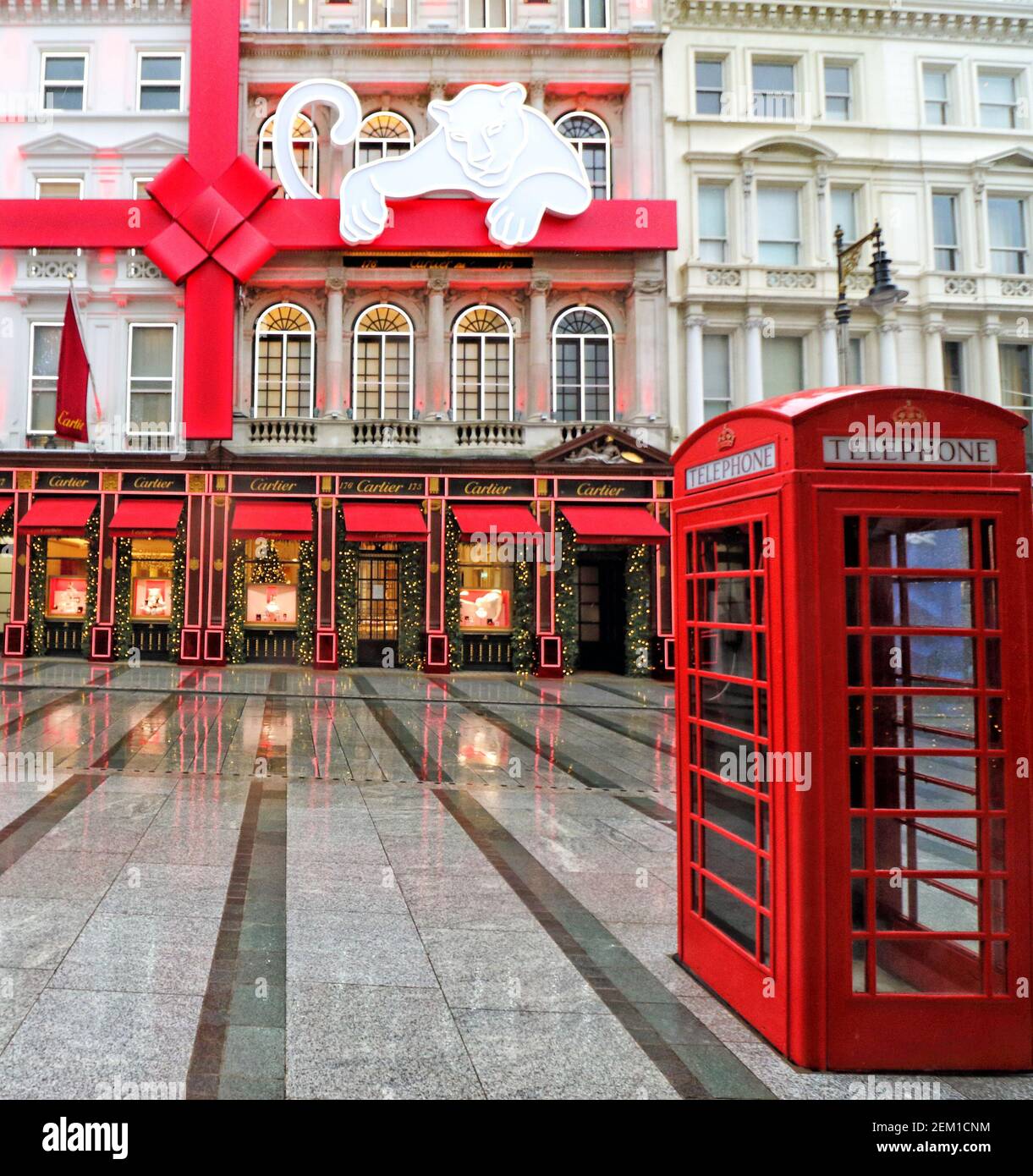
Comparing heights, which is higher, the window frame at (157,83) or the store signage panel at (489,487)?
the window frame at (157,83)

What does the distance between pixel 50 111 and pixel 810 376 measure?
2337 cm

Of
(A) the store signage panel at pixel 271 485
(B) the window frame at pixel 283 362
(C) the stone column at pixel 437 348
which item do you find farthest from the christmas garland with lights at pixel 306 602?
(C) the stone column at pixel 437 348

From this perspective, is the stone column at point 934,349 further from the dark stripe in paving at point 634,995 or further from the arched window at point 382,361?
the dark stripe in paving at point 634,995

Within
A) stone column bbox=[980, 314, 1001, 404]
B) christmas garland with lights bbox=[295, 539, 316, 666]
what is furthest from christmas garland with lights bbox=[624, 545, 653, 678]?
stone column bbox=[980, 314, 1001, 404]

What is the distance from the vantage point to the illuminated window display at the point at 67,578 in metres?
22.2

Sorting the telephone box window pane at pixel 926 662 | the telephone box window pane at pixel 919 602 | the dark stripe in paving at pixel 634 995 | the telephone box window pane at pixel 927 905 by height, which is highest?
the telephone box window pane at pixel 919 602

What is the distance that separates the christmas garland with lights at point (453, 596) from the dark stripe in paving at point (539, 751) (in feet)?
17.2

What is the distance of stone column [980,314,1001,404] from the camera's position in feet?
76.3

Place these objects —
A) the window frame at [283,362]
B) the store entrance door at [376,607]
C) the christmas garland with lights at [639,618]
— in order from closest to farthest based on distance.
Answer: the christmas garland with lights at [639,618]
the store entrance door at [376,607]
the window frame at [283,362]

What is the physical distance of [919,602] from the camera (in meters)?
3.63

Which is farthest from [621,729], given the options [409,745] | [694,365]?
[694,365]

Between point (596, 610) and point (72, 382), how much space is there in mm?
15191
